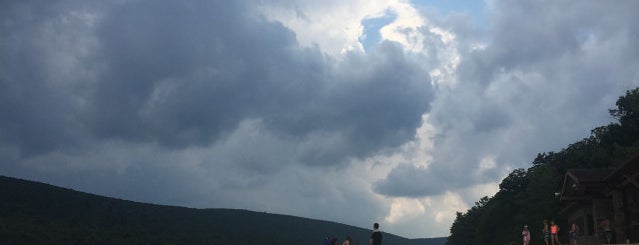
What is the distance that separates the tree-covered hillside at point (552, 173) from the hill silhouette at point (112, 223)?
49.4m

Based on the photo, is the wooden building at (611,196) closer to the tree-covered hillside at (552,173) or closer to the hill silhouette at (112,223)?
the tree-covered hillside at (552,173)

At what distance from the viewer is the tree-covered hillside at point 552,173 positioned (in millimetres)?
66500

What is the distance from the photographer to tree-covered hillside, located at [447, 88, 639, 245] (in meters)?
66.5

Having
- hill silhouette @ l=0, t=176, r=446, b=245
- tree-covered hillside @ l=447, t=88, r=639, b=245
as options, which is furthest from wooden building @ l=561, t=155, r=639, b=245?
hill silhouette @ l=0, t=176, r=446, b=245

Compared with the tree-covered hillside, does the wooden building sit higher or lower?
lower

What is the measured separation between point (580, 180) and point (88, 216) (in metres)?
94.7

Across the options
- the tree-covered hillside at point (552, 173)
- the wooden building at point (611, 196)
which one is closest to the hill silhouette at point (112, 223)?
the tree-covered hillside at point (552, 173)

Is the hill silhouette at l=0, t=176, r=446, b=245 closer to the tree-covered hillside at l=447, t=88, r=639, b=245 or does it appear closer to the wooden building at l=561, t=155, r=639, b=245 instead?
the tree-covered hillside at l=447, t=88, r=639, b=245

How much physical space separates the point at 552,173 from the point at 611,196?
45.5 metres

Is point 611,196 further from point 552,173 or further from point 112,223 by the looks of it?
point 112,223

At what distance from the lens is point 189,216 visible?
139500mm

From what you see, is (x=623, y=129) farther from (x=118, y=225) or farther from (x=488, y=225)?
(x=118, y=225)

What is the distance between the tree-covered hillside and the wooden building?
2779cm

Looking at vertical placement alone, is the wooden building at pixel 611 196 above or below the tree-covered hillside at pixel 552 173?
below
